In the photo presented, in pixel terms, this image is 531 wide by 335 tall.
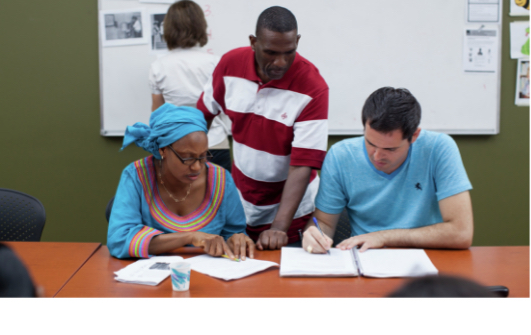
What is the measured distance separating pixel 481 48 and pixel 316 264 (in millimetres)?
2274

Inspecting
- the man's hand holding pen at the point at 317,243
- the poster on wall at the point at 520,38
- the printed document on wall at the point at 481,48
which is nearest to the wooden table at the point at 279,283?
the man's hand holding pen at the point at 317,243

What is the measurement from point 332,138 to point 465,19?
3.81ft

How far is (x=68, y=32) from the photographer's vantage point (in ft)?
9.41

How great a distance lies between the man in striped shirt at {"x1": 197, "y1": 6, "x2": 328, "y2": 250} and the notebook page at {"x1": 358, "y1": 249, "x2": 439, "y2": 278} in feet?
1.12

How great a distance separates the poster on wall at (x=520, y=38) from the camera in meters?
2.85

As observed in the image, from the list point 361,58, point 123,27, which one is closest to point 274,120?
point 361,58

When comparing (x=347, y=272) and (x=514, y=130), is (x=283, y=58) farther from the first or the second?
(x=514, y=130)

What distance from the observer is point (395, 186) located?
1.64 m

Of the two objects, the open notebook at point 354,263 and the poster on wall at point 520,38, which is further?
the poster on wall at point 520,38

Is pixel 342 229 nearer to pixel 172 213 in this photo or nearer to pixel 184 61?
pixel 172 213

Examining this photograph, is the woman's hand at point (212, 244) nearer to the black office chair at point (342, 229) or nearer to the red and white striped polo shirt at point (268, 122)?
the red and white striped polo shirt at point (268, 122)

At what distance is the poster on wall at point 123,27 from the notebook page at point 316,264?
2.01 metres

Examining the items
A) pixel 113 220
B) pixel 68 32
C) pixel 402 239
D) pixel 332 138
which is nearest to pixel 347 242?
pixel 402 239

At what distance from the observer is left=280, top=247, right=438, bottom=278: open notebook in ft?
4.08
